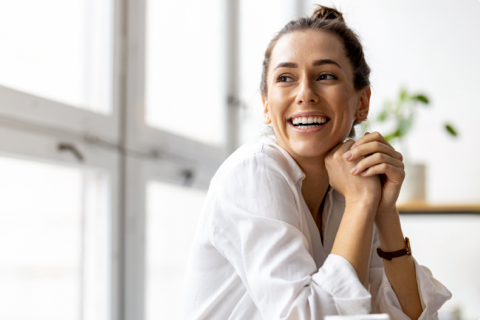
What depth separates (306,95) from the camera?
1011 millimetres

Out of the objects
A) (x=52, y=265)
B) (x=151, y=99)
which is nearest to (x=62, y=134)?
(x=52, y=265)

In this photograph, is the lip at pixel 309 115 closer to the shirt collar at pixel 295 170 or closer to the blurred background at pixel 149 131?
the shirt collar at pixel 295 170

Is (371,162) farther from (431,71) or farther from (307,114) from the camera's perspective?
(431,71)

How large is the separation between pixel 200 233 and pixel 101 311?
657 millimetres

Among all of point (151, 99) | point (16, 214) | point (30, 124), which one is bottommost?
point (16, 214)

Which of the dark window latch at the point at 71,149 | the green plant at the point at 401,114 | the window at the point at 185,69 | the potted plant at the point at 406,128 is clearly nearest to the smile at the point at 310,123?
the dark window latch at the point at 71,149

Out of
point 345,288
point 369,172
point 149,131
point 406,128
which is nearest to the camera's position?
point 345,288

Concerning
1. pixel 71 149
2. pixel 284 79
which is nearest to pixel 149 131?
pixel 71 149

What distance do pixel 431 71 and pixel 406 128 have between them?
0.50 meters

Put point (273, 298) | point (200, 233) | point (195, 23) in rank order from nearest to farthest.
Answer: point (273, 298) < point (200, 233) < point (195, 23)

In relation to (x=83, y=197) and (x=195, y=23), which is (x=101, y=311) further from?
(x=195, y=23)

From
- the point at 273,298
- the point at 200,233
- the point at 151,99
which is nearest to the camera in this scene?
the point at 273,298

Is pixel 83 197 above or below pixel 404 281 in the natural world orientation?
above

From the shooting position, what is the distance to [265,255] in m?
0.85
